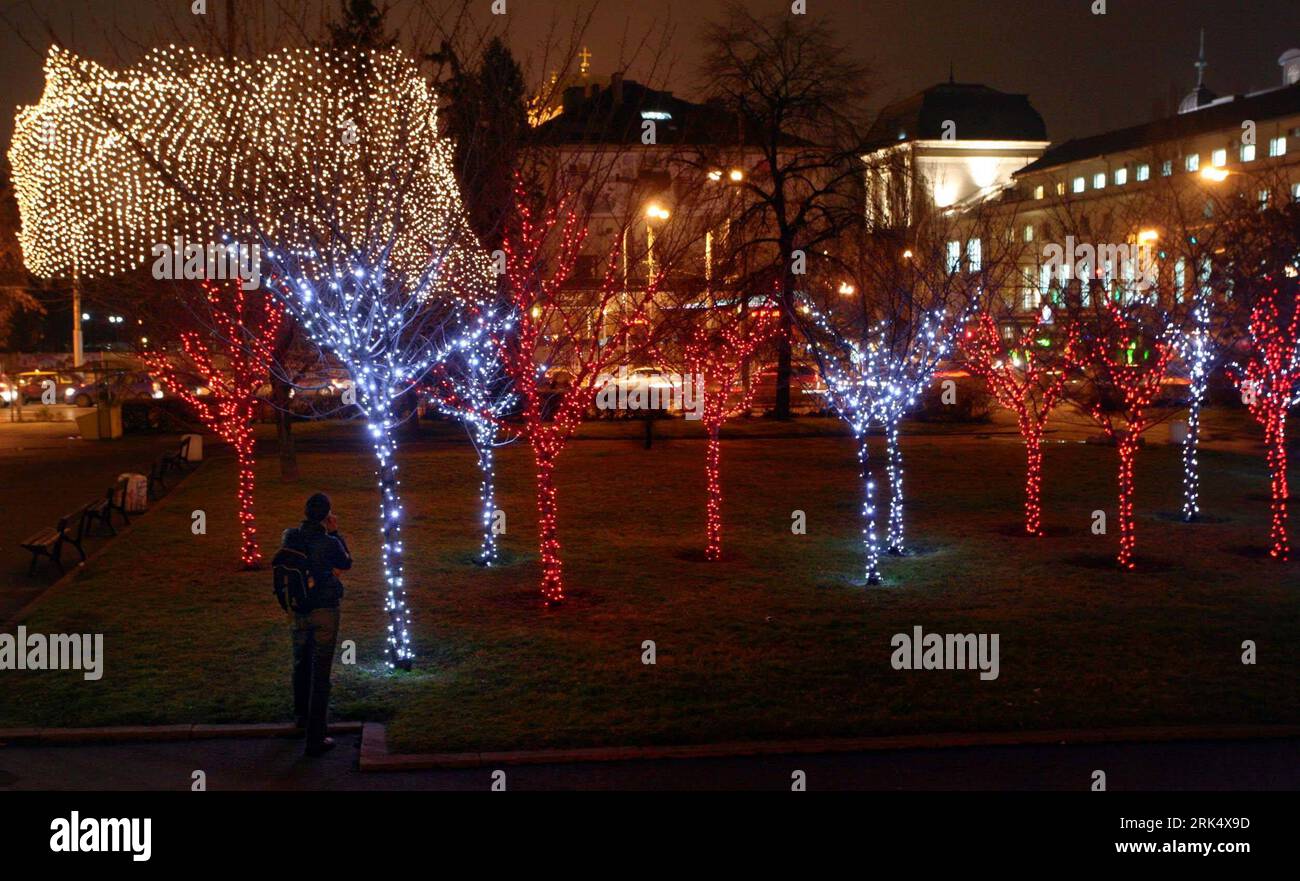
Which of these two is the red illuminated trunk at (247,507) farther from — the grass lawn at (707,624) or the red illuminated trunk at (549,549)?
the red illuminated trunk at (549,549)

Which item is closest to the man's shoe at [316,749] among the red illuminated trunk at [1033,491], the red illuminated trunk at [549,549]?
the red illuminated trunk at [549,549]

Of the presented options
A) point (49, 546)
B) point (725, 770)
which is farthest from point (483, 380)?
point (725, 770)

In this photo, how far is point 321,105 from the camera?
1285 centimetres

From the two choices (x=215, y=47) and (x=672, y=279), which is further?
(x=672, y=279)

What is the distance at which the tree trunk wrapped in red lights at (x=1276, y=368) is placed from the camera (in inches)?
603

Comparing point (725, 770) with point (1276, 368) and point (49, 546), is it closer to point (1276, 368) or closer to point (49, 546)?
point (49, 546)

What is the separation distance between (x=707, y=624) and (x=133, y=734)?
557 centimetres

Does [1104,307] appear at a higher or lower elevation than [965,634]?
higher

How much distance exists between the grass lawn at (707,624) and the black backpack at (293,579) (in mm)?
1185

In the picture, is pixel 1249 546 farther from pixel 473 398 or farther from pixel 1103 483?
pixel 473 398

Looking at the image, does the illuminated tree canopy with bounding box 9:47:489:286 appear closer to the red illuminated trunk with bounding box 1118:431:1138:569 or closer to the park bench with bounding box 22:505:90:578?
the park bench with bounding box 22:505:90:578

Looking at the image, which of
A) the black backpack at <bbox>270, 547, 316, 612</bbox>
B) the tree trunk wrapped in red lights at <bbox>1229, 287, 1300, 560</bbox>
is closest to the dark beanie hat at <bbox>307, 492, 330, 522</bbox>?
the black backpack at <bbox>270, 547, 316, 612</bbox>
